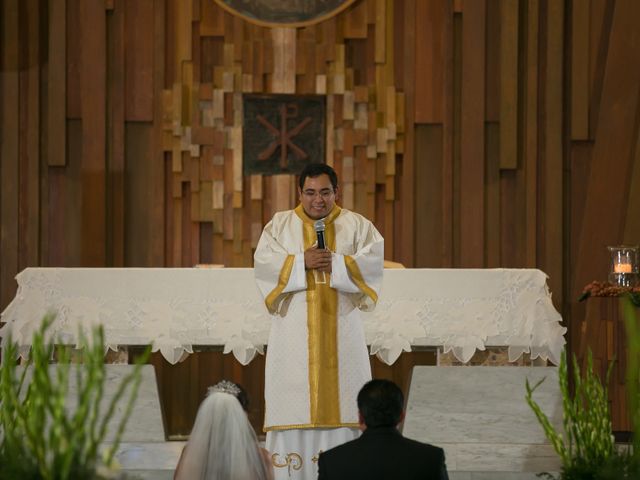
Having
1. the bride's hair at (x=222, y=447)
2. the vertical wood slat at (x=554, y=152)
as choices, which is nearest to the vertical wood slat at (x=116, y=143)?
the vertical wood slat at (x=554, y=152)

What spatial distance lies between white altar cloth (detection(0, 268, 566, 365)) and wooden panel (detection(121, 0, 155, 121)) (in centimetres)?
233

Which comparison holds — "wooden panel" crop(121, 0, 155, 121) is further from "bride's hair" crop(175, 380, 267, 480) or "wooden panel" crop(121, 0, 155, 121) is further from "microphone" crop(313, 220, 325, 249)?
"bride's hair" crop(175, 380, 267, 480)

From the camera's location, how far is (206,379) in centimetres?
822

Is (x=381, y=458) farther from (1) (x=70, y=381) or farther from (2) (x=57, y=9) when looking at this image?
(2) (x=57, y=9)

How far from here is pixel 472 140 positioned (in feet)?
27.3

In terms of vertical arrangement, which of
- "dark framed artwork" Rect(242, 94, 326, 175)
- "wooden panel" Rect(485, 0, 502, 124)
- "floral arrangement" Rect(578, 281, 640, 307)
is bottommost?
"floral arrangement" Rect(578, 281, 640, 307)

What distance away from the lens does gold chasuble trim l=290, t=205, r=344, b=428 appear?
5000 millimetres

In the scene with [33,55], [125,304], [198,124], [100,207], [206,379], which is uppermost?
[33,55]

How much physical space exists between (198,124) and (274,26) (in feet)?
3.08

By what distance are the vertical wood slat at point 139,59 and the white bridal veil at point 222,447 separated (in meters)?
5.27

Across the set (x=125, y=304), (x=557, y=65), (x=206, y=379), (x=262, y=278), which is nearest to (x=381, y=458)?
(x=262, y=278)

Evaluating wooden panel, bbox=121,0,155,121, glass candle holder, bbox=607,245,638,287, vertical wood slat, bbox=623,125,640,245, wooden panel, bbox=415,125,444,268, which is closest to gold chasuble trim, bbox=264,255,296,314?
glass candle holder, bbox=607,245,638,287

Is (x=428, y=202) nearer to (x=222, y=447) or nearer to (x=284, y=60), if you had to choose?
(x=284, y=60)

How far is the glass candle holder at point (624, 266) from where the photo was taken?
19.8 feet
